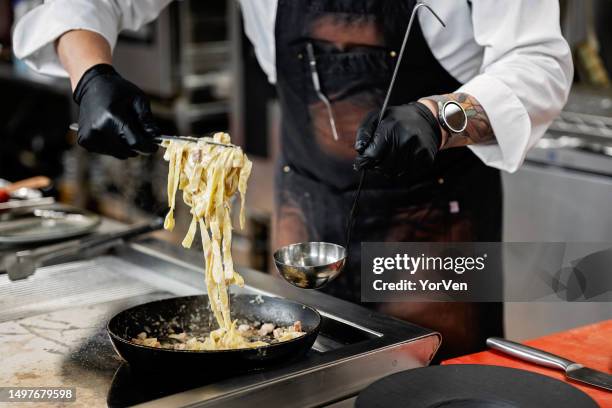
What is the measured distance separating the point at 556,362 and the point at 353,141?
85cm

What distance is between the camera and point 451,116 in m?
1.76

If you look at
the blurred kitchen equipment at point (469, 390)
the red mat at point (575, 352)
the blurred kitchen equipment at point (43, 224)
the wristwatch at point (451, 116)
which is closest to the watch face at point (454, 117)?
the wristwatch at point (451, 116)

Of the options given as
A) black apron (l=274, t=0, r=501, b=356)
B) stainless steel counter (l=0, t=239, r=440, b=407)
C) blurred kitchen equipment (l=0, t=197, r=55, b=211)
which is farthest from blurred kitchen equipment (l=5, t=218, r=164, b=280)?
black apron (l=274, t=0, r=501, b=356)

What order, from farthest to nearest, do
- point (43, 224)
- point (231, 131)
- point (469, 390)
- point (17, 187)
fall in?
1. point (231, 131)
2. point (17, 187)
3. point (43, 224)
4. point (469, 390)

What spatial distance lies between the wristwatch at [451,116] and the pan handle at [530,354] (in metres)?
0.43

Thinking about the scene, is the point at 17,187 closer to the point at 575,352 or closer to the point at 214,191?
the point at 214,191

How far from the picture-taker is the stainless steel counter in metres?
1.39

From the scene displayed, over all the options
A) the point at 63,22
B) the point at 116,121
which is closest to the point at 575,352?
the point at 116,121

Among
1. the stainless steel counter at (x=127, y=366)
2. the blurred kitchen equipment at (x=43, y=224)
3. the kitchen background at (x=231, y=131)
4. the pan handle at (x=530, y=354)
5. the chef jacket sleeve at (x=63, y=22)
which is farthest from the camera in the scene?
the kitchen background at (x=231, y=131)

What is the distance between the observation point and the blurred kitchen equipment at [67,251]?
6.61 feet

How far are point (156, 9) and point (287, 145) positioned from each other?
1.69 ft

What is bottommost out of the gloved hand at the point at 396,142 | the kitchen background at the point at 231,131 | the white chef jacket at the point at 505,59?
the kitchen background at the point at 231,131

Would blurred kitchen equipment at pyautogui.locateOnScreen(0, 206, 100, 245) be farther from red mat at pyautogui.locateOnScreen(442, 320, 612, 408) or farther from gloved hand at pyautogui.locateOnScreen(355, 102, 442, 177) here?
red mat at pyautogui.locateOnScreen(442, 320, 612, 408)

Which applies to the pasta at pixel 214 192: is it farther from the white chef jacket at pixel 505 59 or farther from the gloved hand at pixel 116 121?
the white chef jacket at pixel 505 59
